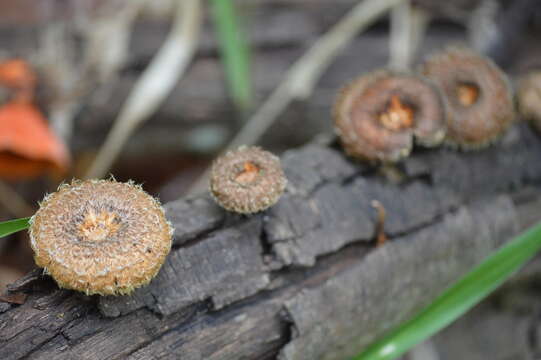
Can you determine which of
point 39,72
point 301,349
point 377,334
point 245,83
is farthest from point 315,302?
point 39,72

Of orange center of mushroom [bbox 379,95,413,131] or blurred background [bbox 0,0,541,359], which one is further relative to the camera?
blurred background [bbox 0,0,541,359]

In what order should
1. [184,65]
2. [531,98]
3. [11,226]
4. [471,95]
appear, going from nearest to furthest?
[11,226], [471,95], [531,98], [184,65]

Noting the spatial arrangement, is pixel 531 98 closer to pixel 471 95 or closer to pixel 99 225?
pixel 471 95

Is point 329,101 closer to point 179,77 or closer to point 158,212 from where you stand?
point 179,77

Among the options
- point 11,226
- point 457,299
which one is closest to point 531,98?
point 457,299

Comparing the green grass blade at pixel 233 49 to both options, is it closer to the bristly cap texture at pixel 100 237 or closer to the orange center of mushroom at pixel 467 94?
the orange center of mushroom at pixel 467 94

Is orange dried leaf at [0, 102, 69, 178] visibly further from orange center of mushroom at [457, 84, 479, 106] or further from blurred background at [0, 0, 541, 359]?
orange center of mushroom at [457, 84, 479, 106]

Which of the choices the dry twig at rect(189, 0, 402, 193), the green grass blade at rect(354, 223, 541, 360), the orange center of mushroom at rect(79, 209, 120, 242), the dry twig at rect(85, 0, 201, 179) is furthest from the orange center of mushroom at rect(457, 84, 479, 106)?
the dry twig at rect(85, 0, 201, 179)
